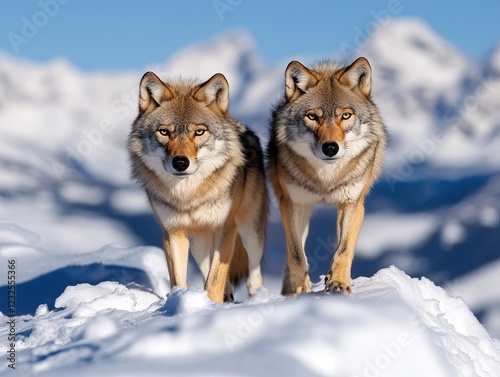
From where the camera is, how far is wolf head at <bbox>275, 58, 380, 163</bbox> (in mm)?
6180

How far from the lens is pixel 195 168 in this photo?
614cm

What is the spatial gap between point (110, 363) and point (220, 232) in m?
2.82

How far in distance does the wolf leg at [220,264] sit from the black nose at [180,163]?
98cm

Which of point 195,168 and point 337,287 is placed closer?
point 337,287

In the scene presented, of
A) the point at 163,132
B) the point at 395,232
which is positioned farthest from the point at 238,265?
the point at 395,232

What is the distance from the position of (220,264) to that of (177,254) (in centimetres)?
46

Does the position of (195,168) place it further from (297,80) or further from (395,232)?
(395,232)

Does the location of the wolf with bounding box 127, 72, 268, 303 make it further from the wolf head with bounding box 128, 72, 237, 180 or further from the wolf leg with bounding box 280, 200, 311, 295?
the wolf leg with bounding box 280, 200, 311, 295

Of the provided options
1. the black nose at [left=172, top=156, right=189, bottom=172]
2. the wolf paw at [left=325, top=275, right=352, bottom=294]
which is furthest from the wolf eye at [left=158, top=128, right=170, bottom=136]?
the wolf paw at [left=325, top=275, right=352, bottom=294]

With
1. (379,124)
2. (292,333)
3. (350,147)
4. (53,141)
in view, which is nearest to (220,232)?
(350,147)

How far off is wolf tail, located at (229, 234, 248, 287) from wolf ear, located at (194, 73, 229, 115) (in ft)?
5.66

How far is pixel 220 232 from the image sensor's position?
674 cm

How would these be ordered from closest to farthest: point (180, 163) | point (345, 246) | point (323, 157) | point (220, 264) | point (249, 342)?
point (249, 342)
point (180, 163)
point (323, 157)
point (345, 246)
point (220, 264)

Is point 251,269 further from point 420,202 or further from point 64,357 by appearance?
point 420,202
